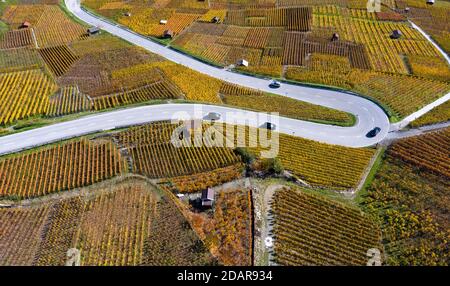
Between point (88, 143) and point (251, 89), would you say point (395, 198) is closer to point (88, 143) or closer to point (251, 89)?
point (251, 89)

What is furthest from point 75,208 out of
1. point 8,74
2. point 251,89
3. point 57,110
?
point 8,74

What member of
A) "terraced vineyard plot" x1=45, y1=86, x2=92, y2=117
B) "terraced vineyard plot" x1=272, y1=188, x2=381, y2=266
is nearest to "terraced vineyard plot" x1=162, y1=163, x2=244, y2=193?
"terraced vineyard plot" x1=272, y1=188, x2=381, y2=266

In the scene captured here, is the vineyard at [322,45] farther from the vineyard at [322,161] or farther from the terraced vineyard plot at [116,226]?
the terraced vineyard plot at [116,226]

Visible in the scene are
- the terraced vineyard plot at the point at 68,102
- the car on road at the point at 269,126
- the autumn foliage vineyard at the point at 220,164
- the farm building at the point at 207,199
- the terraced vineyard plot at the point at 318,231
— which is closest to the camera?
the terraced vineyard plot at the point at 318,231

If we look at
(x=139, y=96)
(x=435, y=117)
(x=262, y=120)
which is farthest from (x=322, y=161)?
(x=139, y=96)

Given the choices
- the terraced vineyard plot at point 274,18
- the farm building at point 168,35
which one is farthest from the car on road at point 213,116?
the terraced vineyard plot at point 274,18

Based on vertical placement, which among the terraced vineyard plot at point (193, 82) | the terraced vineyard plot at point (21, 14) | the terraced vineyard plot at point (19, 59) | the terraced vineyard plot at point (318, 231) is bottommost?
the terraced vineyard plot at point (318, 231)

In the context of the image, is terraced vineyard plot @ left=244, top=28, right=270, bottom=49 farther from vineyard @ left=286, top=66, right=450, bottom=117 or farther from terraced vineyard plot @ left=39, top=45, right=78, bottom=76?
terraced vineyard plot @ left=39, top=45, right=78, bottom=76
